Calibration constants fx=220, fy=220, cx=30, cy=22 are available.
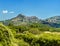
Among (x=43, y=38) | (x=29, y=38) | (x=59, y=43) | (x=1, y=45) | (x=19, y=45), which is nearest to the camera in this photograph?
(x=1, y=45)

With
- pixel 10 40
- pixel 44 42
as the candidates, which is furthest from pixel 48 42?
pixel 10 40

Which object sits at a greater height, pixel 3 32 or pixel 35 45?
pixel 3 32

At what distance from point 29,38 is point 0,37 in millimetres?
13222

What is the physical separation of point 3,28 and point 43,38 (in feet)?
37.3

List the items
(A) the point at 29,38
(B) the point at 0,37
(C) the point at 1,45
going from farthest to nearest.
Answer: (A) the point at 29,38 → (B) the point at 0,37 → (C) the point at 1,45

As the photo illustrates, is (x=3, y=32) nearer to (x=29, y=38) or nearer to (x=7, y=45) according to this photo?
(x=7, y=45)

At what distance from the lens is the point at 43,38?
31938 millimetres

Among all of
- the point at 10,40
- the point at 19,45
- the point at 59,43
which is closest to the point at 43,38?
the point at 59,43

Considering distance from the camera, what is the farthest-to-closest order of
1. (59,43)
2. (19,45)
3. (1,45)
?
(59,43), (19,45), (1,45)

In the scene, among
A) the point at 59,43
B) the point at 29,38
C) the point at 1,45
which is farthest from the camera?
the point at 29,38

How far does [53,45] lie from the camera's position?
100 feet

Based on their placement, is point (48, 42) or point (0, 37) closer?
point (0, 37)

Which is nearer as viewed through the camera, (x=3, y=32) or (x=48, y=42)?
(x=3, y=32)

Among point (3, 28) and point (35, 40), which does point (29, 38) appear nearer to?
point (35, 40)
